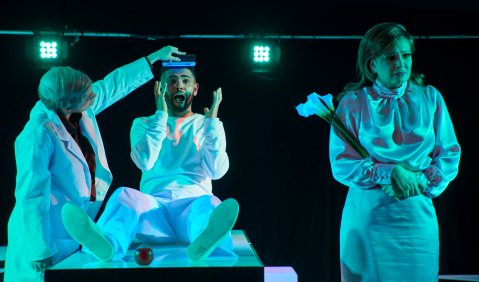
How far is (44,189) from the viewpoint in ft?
9.50

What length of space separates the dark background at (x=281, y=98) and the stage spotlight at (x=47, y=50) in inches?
10.6

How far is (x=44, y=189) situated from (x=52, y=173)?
16 cm

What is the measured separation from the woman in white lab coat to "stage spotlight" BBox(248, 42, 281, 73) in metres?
2.20

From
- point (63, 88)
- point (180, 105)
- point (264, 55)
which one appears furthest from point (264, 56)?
point (63, 88)

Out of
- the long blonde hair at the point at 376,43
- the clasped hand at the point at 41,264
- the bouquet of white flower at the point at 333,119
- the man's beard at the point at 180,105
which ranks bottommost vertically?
the clasped hand at the point at 41,264

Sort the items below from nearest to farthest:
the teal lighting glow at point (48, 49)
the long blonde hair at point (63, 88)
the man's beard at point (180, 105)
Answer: the long blonde hair at point (63, 88), the man's beard at point (180, 105), the teal lighting glow at point (48, 49)

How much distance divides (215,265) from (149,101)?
10.1ft

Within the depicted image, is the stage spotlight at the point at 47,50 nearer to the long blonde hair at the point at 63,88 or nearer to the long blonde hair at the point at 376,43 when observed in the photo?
the long blonde hair at the point at 63,88

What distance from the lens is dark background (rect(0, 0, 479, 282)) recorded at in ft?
17.3

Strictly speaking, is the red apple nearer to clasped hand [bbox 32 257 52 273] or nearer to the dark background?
clasped hand [bbox 32 257 52 273]

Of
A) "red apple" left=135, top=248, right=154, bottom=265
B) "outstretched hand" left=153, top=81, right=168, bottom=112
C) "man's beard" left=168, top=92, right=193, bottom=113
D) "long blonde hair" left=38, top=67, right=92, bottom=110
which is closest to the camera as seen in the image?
"red apple" left=135, top=248, right=154, bottom=265

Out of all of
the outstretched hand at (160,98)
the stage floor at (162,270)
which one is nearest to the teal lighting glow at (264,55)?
the outstretched hand at (160,98)

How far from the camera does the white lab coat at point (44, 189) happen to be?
2.86 m

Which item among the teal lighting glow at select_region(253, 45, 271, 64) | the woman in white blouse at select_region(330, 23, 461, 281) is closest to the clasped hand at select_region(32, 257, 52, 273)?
the woman in white blouse at select_region(330, 23, 461, 281)
